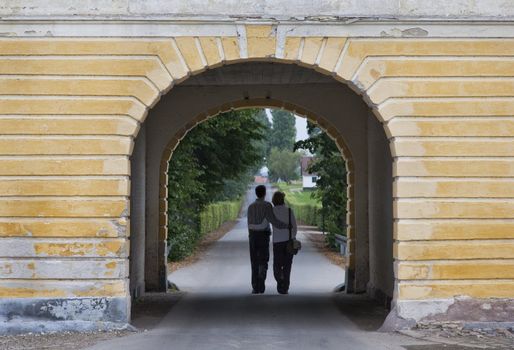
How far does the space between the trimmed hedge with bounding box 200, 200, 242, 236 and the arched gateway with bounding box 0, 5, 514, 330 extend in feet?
72.5

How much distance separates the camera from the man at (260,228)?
14.7 meters

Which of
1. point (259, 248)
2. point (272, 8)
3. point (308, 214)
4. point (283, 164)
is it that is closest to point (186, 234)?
point (259, 248)

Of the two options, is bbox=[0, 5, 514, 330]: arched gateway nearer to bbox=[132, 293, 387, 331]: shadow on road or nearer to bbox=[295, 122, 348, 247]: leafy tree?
bbox=[132, 293, 387, 331]: shadow on road

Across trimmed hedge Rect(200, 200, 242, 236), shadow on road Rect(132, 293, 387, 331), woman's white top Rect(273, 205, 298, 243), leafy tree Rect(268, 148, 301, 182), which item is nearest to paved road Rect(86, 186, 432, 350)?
shadow on road Rect(132, 293, 387, 331)

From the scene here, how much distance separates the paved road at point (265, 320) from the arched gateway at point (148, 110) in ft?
2.81

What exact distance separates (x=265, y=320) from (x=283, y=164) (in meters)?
104

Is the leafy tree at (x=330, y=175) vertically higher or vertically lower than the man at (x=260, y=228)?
higher

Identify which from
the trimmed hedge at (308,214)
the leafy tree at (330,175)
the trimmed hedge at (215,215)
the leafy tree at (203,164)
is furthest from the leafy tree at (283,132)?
the leafy tree at (330,175)

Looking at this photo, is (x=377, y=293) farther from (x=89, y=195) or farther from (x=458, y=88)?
(x=89, y=195)

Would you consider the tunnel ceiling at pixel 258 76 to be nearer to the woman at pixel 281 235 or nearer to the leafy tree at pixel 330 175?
the woman at pixel 281 235

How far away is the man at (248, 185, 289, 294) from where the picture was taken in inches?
579

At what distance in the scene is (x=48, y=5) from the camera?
1059 centimetres

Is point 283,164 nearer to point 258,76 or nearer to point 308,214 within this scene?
point 308,214

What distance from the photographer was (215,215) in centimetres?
4403
